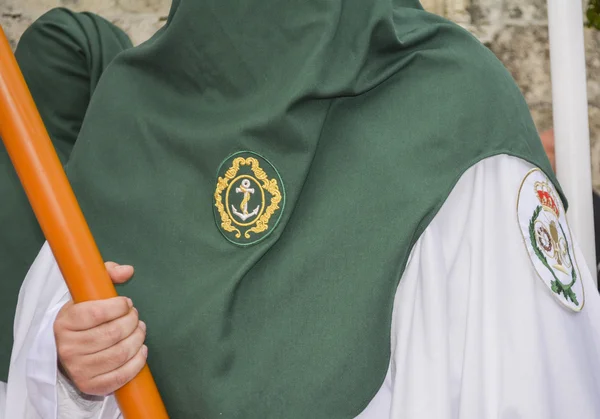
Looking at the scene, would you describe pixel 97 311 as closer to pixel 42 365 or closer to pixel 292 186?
pixel 42 365

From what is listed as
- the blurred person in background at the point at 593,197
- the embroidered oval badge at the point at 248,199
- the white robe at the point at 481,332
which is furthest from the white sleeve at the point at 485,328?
the blurred person in background at the point at 593,197

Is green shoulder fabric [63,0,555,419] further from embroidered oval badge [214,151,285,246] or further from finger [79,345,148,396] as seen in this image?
finger [79,345,148,396]

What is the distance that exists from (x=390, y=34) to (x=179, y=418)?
32.7 inches

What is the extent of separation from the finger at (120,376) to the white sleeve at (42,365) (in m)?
0.17

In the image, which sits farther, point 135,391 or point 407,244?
point 407,244

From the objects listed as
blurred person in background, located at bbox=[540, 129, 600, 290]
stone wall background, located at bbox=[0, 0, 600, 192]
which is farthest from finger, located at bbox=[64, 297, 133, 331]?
stone wall background, located at bbox=[0, 0, 600, 192]

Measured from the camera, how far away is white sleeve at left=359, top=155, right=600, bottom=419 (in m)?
1.23

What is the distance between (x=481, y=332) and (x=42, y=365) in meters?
0.82

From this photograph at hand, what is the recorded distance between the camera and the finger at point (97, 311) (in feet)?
3.93

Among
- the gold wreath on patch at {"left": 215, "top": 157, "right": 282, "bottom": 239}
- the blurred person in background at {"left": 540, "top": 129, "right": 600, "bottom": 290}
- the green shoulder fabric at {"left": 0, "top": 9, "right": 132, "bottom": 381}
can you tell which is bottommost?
the blurred person in background at {"left": 540, "top": 129, "right": 600, "bottom": 290}

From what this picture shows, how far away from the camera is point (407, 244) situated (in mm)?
1331

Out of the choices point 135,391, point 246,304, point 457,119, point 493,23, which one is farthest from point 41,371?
point 493,23

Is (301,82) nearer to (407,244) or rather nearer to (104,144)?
(407,244)

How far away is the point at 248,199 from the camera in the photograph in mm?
1422
